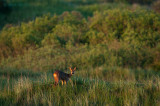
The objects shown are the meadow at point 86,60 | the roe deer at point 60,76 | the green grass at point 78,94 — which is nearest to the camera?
the green grass at point 78,94

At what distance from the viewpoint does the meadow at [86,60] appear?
21.4 feet

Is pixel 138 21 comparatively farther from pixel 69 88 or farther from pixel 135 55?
pixel 69 88

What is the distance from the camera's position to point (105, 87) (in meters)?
7.02

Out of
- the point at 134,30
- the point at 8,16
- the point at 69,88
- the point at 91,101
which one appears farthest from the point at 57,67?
the point at 8,16

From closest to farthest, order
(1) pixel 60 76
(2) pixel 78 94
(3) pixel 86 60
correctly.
→ (2) pixel 78 94 < (1) pixel 60 76 < (3) pixel 86 60

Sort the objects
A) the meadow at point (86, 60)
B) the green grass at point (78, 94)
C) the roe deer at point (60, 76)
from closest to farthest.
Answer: the green grass at point (78, 94) < the meadow at point (86, 60) < the roe deer at point (60, 76)

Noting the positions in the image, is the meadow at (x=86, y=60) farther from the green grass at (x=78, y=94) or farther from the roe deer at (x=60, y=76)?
the roe deer at (x=60, y=76)

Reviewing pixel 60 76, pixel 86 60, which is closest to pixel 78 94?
pixel 60 76

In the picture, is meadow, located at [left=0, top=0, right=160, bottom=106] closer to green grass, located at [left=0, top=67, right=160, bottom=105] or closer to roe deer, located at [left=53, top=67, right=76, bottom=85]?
green grass, located at [left=0, top=67, right=160, bottom=105]

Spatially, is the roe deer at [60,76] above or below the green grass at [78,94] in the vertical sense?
above

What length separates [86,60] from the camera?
43.2 ft

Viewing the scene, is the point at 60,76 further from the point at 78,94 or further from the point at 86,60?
the point at 86,60

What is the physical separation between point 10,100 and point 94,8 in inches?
1157

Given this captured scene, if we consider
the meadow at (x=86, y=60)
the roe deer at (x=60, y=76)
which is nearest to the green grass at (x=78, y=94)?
the meadow at (x=86, y=60)
